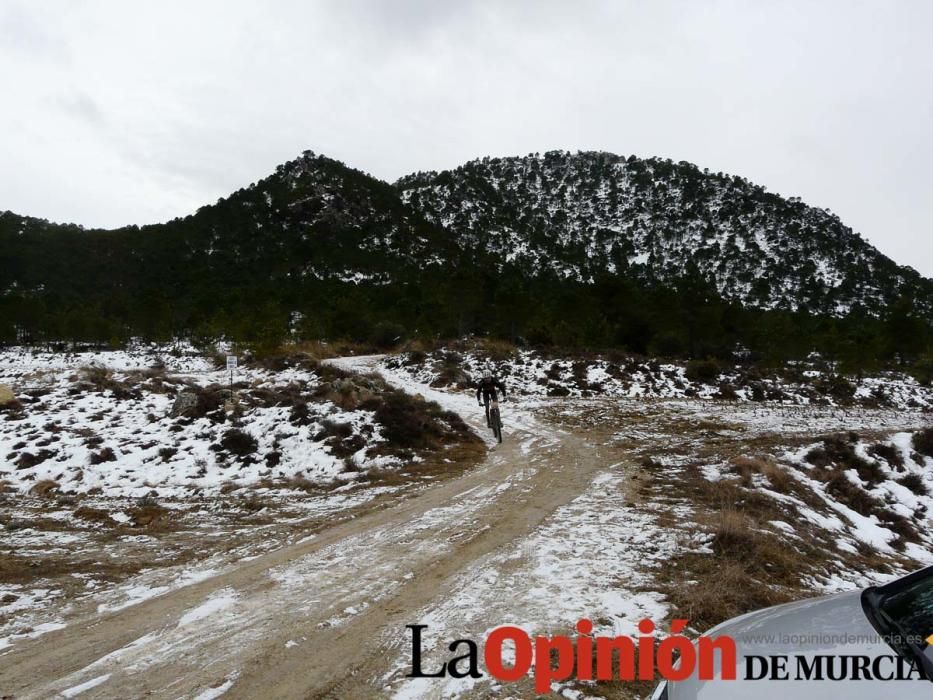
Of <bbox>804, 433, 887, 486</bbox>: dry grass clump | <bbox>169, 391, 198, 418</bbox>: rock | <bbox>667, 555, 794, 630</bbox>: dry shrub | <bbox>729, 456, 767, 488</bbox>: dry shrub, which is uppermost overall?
<bbox>169, 391, 198, 418</bbox>: rock

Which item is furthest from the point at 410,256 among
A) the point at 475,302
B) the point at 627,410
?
the point at 627,410

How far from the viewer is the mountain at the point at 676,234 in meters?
118

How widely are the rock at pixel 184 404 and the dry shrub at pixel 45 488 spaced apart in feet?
12.5

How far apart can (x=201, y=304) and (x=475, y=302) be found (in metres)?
38.4

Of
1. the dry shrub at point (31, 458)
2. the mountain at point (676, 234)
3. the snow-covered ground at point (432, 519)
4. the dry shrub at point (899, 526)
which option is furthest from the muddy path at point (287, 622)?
the mountain at point (676, 234)

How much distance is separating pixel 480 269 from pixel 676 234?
98.1m

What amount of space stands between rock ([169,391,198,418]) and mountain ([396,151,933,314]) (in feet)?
345

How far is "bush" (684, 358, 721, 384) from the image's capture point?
29203 millimetres

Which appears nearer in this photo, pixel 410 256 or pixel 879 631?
pixel 879 631

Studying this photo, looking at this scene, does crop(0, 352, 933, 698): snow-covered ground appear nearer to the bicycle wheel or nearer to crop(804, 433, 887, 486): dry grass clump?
crop(804, 433, 887, 486): dry grass clump

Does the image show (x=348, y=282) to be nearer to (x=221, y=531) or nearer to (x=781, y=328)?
(x=781, y=328)

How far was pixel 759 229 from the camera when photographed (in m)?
149

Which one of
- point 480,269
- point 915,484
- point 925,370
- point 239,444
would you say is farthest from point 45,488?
point 480,269

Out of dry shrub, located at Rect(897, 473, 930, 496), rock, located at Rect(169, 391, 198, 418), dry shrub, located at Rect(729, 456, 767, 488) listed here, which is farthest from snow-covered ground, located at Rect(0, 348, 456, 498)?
dry shrub, located at Rect(897, 473, 930, 496)
